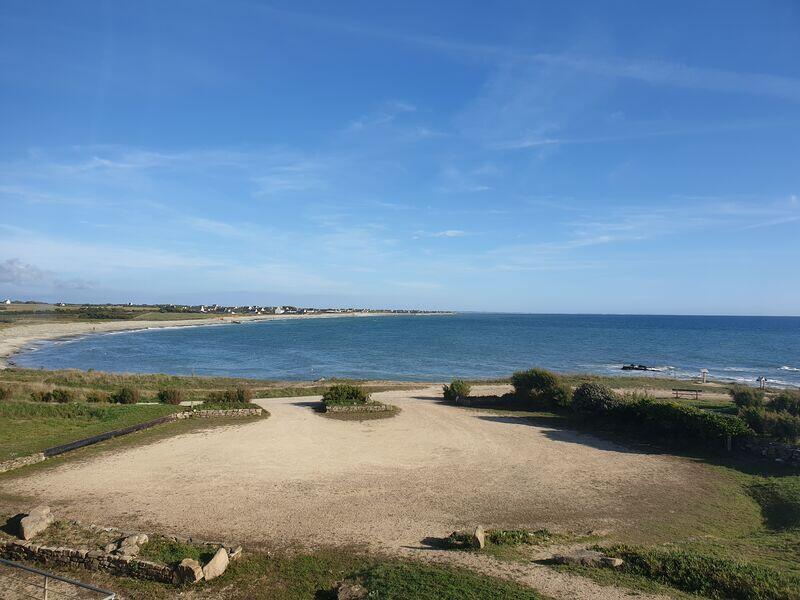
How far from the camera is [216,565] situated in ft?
29.5

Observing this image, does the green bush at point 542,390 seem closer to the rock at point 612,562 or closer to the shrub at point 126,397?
the rock at point 612,562

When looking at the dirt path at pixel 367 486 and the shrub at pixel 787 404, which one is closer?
the dirt path at pixel 367 486

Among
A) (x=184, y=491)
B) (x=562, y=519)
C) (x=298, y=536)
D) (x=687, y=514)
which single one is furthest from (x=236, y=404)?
(x=687, y=514)

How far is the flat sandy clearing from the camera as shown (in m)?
11.5

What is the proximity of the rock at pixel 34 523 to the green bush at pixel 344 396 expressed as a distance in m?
16.4

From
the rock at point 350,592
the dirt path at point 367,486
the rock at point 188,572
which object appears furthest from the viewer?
the dirt path at point 367,486

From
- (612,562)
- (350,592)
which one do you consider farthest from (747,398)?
(350,592)

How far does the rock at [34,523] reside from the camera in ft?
32.2

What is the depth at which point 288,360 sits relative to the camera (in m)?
61.6

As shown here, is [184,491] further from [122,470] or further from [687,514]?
[687,514]

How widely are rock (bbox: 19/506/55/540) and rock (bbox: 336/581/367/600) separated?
645cm

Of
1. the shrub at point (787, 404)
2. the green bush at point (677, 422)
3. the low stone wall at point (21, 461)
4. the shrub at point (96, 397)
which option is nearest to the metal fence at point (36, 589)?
the low stone wall at point (21, 461)

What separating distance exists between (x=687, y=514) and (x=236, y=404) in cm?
2009

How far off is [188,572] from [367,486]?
630cm
